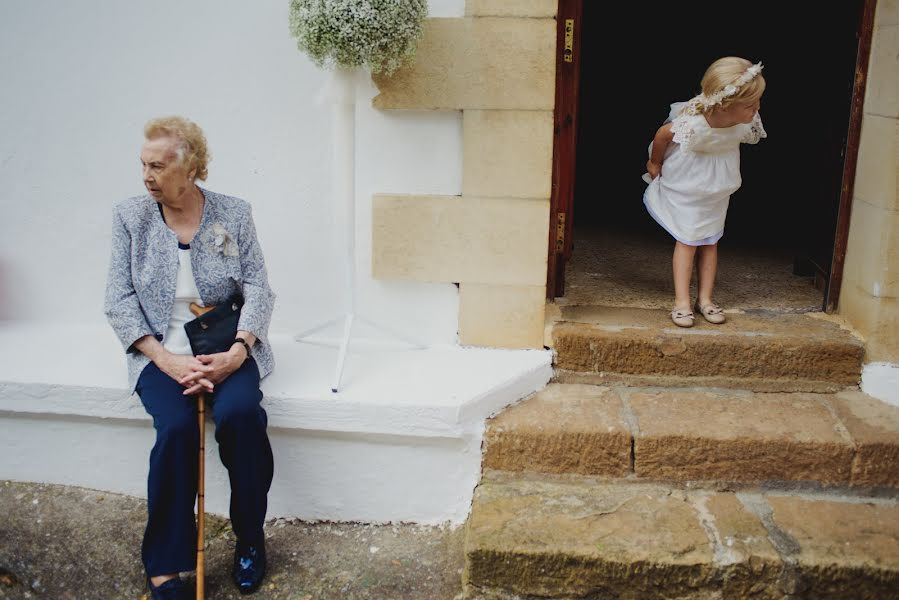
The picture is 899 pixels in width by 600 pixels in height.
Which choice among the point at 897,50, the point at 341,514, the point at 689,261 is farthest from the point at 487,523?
the point at 897,50

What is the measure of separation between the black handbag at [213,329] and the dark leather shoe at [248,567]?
68 cm

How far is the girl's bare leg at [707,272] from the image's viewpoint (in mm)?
4188

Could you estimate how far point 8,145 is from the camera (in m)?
4.02

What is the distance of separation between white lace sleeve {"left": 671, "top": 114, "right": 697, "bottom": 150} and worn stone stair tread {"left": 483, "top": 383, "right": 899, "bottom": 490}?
3.56ft

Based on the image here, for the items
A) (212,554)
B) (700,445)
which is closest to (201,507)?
(212,554)

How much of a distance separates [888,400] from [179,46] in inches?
124

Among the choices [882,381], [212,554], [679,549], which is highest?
[882,381]

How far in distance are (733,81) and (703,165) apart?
44cm

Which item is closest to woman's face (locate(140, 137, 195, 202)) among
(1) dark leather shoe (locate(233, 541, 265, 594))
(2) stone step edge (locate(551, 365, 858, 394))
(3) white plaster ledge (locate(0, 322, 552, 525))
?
(3) white plaster ledge (locate(0, 322, 552, 525))

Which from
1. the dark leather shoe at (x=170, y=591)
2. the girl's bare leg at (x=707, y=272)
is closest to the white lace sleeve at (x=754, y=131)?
the girl's bare leg at (x=707, y=272)

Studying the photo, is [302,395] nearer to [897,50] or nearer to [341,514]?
[341,514]

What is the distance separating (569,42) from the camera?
4.00 metres

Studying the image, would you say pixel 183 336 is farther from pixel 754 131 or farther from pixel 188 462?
pixel 754 131

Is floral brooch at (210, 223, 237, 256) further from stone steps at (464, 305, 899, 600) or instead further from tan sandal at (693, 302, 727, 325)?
tan sandal at (693, 302, 727, 325)
